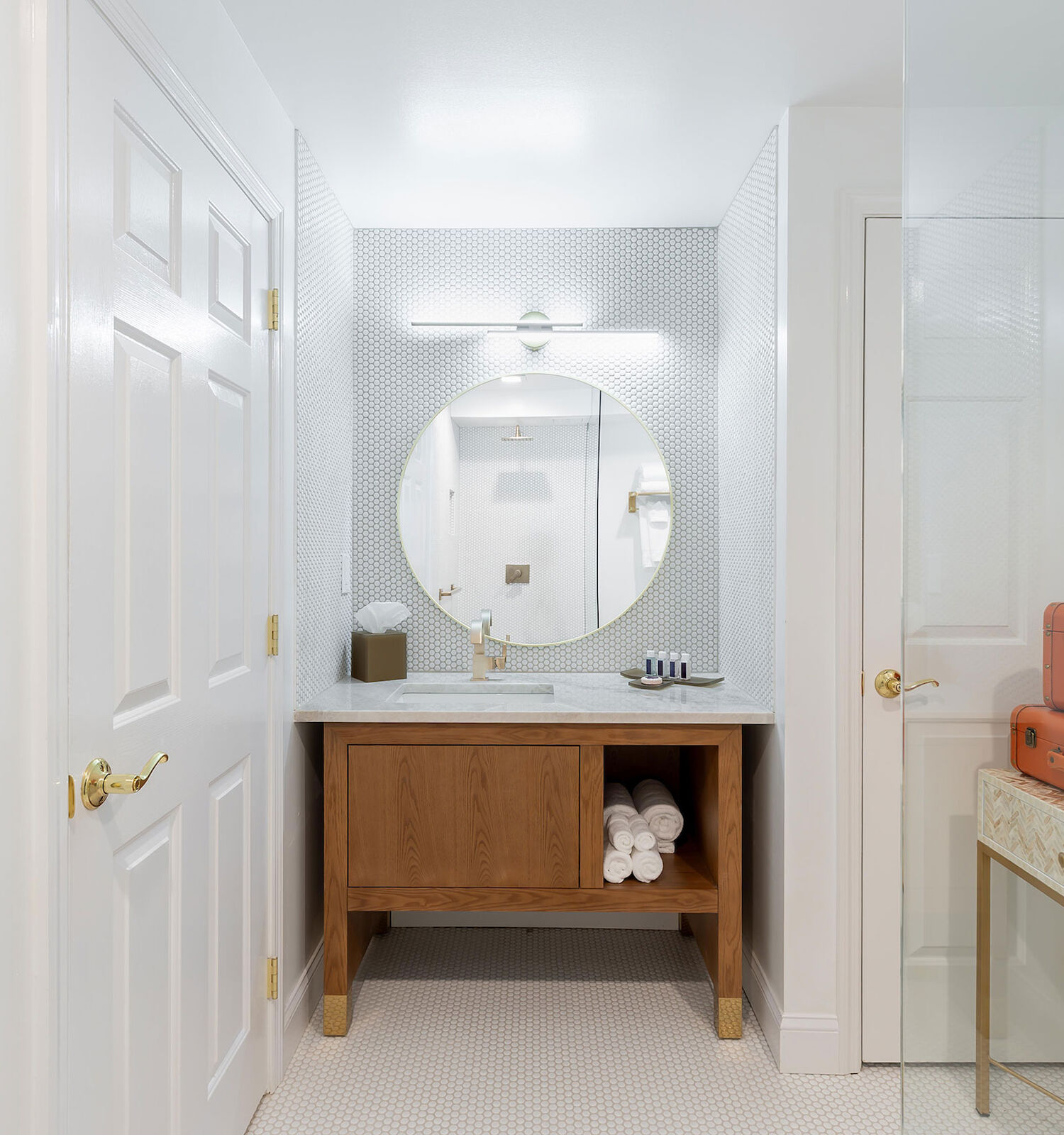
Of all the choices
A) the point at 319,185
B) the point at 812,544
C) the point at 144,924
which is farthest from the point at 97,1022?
the point at 319,185

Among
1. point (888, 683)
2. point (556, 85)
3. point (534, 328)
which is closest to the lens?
point (556, 85)

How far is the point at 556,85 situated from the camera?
6.47 feet

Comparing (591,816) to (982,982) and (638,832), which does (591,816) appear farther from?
(982,982)

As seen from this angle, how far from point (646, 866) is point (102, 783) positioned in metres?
1.52

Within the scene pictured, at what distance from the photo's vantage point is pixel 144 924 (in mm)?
1364

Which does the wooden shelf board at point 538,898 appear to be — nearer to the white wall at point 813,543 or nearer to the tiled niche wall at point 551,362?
the white wall at point 813,543

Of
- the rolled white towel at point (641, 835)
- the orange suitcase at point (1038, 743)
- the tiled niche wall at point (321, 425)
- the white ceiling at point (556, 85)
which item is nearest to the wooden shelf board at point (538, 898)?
the rolled white towel at point (641, 835)

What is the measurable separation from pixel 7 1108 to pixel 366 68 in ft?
6.62

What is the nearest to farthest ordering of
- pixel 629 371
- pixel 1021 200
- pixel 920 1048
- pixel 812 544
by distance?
pixel 1021 200 < pixel 920 1048 < pixel 812 544 < pixel 629 371

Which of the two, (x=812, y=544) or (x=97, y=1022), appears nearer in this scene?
(x=97, y=1022)

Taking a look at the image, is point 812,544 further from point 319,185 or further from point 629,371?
point 319,185

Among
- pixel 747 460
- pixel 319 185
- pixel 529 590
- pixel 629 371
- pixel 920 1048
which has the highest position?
pixel 319 185

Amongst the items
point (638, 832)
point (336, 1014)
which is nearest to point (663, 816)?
point (638, 832)

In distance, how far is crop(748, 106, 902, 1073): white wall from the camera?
83.0 inches
